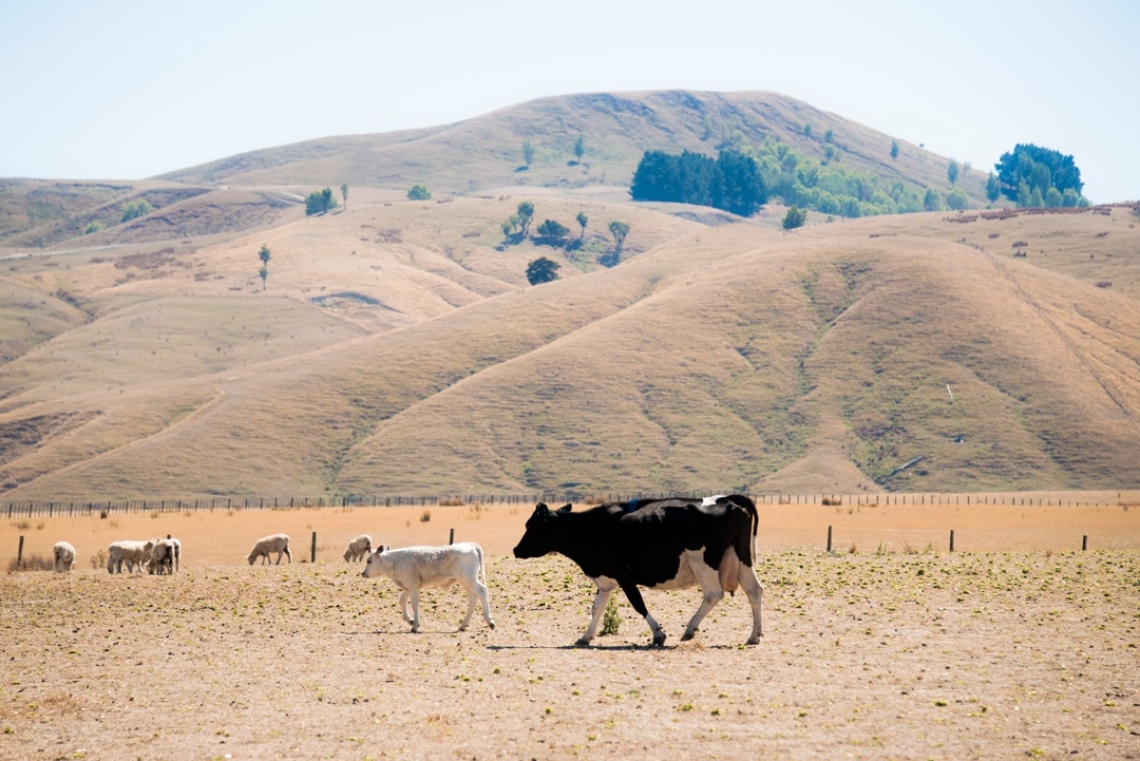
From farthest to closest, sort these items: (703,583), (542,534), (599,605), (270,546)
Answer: (270,546) < (542,534) < (599,605) < (703,583)

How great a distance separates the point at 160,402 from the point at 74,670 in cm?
13338

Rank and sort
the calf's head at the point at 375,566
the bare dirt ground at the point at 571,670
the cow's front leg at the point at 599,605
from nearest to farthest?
the bare dirt ground at the point at 571,670 < the cow's front leg at the point at 599,605 < the calf's head at the point at 375,566

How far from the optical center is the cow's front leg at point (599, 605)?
900 inches

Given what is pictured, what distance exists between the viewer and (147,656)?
22.6 m

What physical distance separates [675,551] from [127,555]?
2247 centimetres

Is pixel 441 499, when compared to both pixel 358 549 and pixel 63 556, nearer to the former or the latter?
pixel 358 549

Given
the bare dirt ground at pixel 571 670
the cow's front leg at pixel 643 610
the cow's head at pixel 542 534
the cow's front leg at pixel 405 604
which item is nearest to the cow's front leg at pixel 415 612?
the cow's front leg at pixel 405 604

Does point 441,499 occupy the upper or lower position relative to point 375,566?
lower

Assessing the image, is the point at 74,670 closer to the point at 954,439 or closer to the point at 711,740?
the point at 711,740

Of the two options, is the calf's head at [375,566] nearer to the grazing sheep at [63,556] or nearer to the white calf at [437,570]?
the white calf at [437,570]

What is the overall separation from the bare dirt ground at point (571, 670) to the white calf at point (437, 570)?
2.32 ft

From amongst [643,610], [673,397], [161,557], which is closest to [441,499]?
[673,397]

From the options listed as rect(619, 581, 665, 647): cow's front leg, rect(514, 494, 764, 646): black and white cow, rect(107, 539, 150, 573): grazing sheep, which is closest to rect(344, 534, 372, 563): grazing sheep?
rect(107, 539, 150, 573): grazing sheep

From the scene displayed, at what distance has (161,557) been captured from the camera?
124 ft
